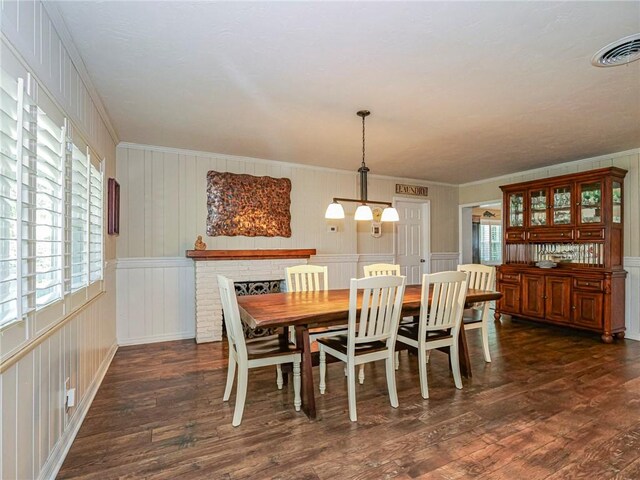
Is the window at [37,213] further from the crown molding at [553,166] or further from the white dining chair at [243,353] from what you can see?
the crown molding at [553,166]

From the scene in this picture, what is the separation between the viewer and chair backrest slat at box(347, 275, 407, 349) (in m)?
2.39

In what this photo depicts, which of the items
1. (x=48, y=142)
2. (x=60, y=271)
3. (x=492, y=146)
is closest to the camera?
(x=48, y=142)

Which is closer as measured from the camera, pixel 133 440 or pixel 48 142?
pixel 48 142

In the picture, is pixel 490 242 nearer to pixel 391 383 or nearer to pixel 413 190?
pixel 413 190

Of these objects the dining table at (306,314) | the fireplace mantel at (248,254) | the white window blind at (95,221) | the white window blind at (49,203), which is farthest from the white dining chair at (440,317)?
the white window blind at (95,221)

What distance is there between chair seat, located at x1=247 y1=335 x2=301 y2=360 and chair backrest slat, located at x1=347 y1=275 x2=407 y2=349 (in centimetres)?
47

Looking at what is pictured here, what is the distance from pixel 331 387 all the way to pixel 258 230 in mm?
2525

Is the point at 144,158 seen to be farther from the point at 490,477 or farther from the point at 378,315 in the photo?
the point at 490,477

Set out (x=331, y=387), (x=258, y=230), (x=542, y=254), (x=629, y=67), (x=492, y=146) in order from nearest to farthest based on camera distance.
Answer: (x=629, y=67) < (x=331, y=387) < (x=492, y=146) < (x=258, y=230) < (x=542, y=254)

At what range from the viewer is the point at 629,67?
93.7 inches


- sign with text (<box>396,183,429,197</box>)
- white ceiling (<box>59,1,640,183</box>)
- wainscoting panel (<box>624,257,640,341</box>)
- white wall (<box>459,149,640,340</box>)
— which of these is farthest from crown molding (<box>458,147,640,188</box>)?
wainscoting panel (<box>624,257,640,341</box>)

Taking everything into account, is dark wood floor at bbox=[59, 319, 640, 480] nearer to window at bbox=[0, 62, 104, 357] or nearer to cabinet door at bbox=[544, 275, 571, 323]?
window at bbox=[0, 62, 104, 357]

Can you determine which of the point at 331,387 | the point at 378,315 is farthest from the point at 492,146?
the point at 331,387

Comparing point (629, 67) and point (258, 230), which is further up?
point (629, 67)
